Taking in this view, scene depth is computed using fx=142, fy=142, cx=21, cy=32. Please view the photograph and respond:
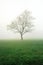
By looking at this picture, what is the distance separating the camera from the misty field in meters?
2.13

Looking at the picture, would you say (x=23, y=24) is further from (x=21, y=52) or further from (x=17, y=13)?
(x=21, y=52)

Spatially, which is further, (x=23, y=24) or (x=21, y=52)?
(x=23, y=24)

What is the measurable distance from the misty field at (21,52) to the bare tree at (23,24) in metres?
0.19

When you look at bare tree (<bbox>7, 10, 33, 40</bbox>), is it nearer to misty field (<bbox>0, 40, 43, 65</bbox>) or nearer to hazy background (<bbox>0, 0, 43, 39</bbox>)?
hazy background (<bbox>0, 0, 43, 39</bbox>)

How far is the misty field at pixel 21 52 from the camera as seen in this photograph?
84.0 inches

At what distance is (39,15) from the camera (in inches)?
97.5

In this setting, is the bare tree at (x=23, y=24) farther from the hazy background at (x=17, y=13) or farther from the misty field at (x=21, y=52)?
the misty field at (x=21, y=52)

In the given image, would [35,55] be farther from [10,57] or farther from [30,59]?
[10,57]

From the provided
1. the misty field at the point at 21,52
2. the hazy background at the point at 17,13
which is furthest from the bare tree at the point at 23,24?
the misty field at the point at 21,52

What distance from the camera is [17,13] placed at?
2451mm

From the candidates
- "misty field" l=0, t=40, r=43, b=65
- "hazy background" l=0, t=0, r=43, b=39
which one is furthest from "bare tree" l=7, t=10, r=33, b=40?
"misty field" l=0, t=40, r=43, b=65

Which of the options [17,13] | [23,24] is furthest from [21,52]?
[17,13]

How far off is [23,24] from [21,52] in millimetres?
481

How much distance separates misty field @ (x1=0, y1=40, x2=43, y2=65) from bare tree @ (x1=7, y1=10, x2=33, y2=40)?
0.62 feet
